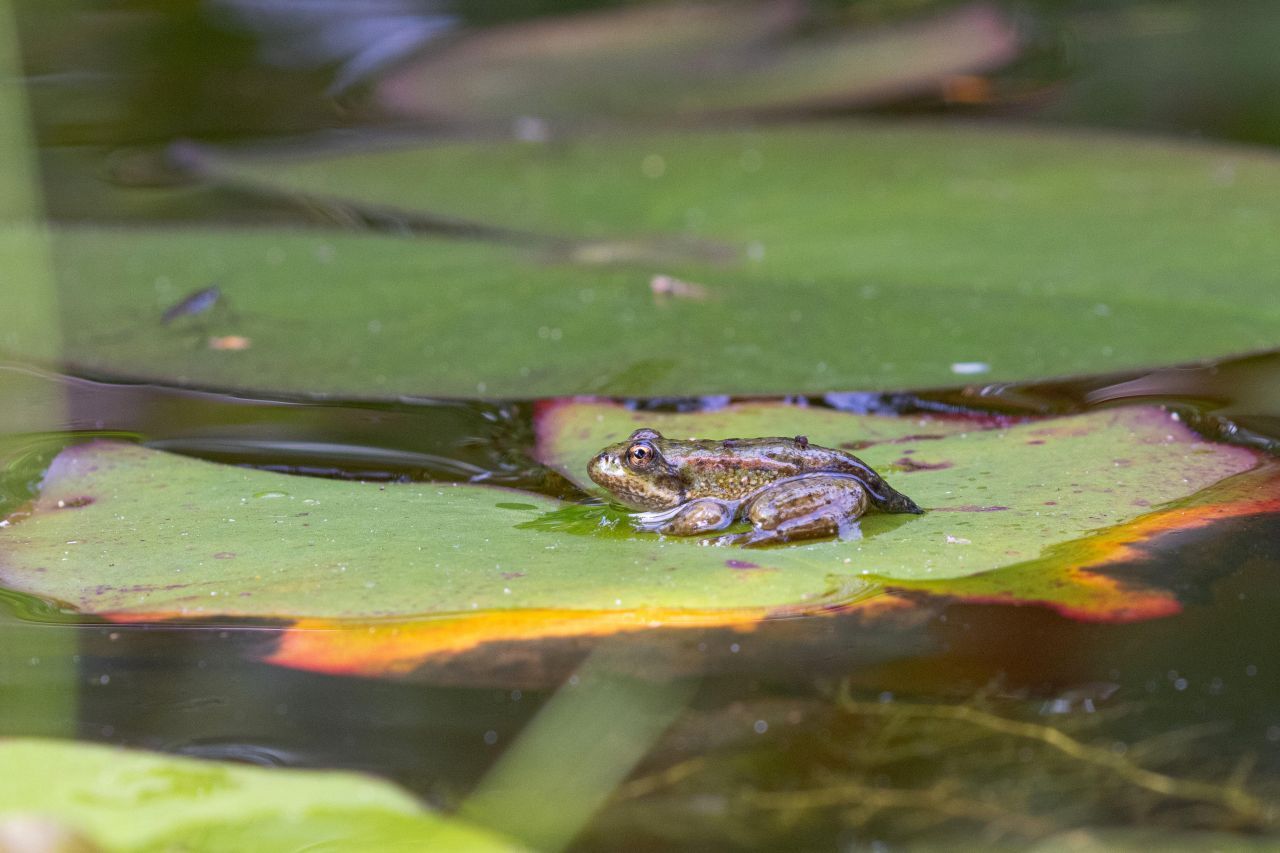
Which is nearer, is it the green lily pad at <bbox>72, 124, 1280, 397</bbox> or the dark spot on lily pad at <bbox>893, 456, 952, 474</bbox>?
the dark spot on lily pad at <bbox>893, 456, 952, 474</bbox>

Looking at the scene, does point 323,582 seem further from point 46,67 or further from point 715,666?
point 46,67

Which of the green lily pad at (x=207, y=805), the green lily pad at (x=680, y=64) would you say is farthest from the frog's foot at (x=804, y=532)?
the green lily pad at (x=680, y=64)

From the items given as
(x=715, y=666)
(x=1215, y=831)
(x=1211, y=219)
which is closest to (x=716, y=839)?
(x=715, y=666)

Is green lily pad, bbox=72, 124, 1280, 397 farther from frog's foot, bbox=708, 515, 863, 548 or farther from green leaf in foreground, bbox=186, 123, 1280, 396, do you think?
frog's foot, bbox=708, 515, 863, 548

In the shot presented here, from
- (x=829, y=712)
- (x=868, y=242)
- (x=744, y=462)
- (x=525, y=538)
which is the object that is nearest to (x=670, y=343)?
(x=744, y=462)

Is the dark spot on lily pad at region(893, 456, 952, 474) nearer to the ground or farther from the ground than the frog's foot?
farther from the ground

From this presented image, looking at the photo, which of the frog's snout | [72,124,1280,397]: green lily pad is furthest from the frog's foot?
[72,124,1280,397]: green lily pad

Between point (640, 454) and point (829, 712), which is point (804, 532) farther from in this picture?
point (829, 712)
